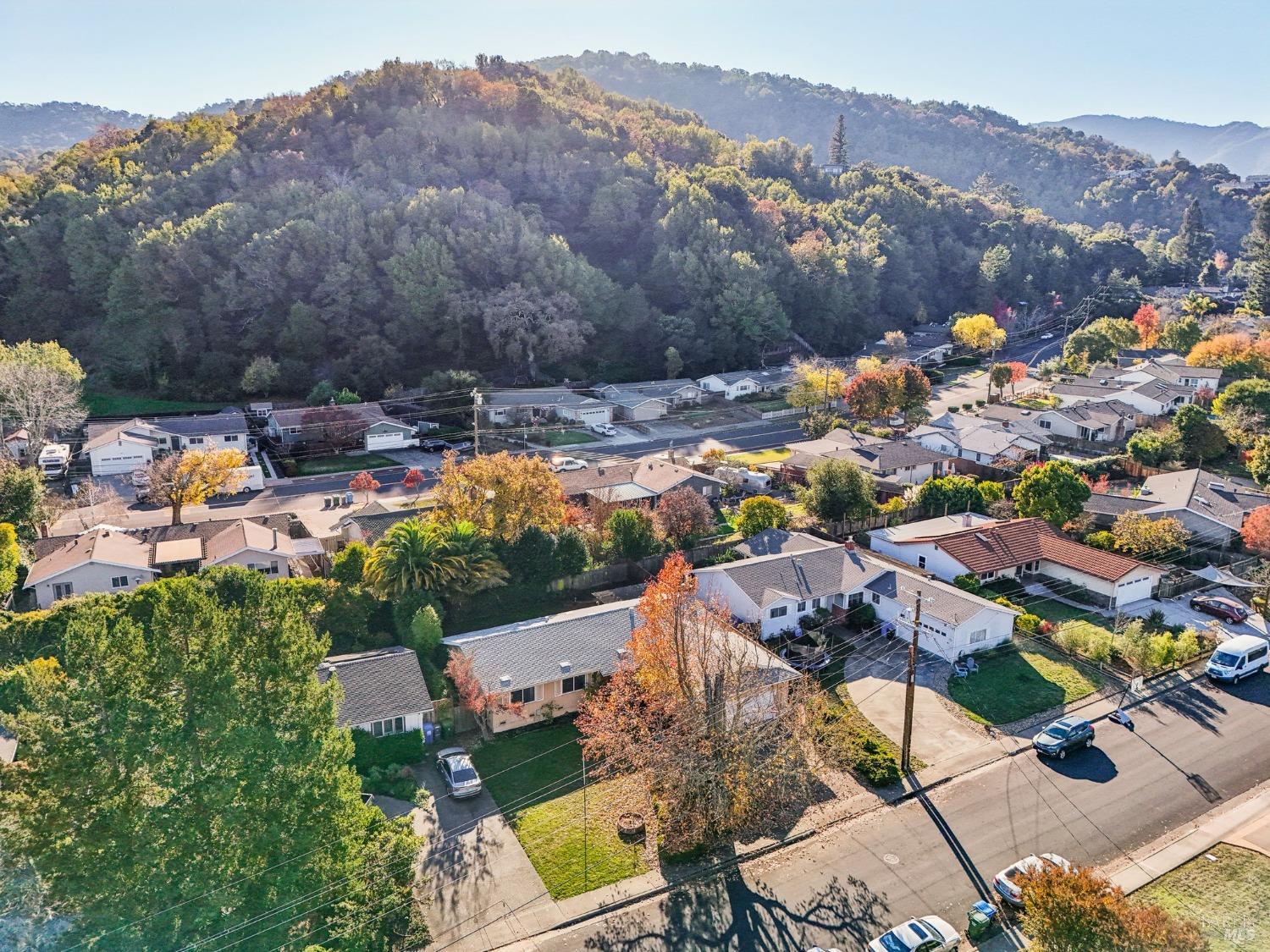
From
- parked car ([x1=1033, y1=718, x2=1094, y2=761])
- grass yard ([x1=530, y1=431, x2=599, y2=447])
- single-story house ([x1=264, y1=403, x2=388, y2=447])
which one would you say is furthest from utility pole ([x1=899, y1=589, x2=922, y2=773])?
single-story house ([x1=264, y1=403, x2=388, y2=447])

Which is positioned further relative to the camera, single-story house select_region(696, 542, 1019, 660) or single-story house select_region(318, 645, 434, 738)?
single-story house select_region(696, 542, 1019, 660)

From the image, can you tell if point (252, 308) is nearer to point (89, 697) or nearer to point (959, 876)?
point (89, 697)

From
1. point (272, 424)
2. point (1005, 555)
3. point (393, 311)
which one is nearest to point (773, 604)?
point (1005, 555)

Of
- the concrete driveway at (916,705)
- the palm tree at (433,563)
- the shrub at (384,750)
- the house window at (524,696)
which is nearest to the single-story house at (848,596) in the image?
the concrete driveway at (916,705)

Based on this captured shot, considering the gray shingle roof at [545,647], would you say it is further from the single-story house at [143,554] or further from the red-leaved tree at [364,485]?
the red-leaved tree at [364,485]

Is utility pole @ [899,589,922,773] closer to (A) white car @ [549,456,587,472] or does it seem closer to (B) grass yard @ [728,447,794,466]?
(A) white car @ [549,456,587,472]

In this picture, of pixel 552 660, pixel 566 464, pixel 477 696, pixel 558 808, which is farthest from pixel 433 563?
pixel 566 464

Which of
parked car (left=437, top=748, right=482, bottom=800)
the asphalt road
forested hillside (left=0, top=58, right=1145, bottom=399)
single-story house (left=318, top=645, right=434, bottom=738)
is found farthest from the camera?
forested hillside (left=0, top=58, right=1145, bottom=399)

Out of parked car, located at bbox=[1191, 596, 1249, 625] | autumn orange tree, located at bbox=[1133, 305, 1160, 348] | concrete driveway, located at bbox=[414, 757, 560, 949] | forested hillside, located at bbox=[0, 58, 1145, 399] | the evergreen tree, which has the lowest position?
parked car, located at bbox=[1191, 596, 1249, 625]
